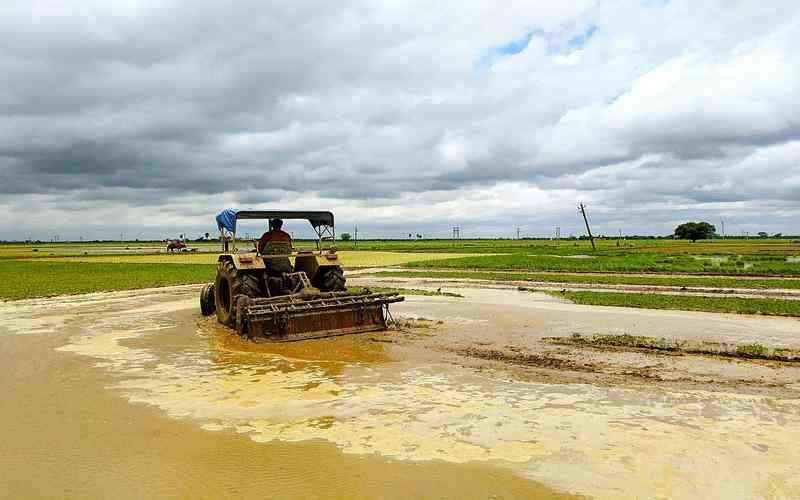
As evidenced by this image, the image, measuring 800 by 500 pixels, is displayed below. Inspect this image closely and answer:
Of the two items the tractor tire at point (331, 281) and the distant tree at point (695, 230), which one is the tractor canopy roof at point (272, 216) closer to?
the tractor tire at point (331, 281)

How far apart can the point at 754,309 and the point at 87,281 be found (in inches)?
1096

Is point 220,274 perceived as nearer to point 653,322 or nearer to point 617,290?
point 653,322

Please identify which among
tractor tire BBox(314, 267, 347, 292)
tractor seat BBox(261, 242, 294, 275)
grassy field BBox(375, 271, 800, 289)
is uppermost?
tractor seat BBox(261, 242, 294, 275)

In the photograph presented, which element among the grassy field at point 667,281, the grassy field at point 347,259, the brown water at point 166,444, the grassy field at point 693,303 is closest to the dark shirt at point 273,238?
the brown water at point 166,444

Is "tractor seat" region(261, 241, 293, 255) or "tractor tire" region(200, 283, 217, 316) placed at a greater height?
"tractor seat" region(261, 241, 293, 255)

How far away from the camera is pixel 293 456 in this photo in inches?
204

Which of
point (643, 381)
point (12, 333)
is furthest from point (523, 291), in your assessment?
point (12, 333)

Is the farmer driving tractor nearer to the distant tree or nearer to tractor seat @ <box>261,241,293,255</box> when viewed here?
tractor seat @ <box>261,241,293,255</box>

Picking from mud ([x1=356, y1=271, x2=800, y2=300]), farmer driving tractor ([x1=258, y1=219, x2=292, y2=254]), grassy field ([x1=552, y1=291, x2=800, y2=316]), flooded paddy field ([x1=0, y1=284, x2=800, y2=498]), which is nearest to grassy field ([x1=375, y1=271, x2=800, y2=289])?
mud ([x1=356, y1=271, x2=800, y2=300])

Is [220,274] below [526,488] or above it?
above

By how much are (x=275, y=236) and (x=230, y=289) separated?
1592 mm

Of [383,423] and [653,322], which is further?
[653,322]

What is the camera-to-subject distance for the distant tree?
128 m

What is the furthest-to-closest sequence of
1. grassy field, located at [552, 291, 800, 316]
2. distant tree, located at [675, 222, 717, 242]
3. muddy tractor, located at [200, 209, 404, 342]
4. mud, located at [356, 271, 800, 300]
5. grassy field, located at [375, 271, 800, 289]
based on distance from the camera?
distant tree, located at [675, 222, 717, 242] < grassy field, located at [375, 271, 800, 289] < mud, located at [356, 271, 800, 300] < grassy field, located at [552, 291, 800, 316] < muddy tractor, located at [200, 209, 404, 342]
